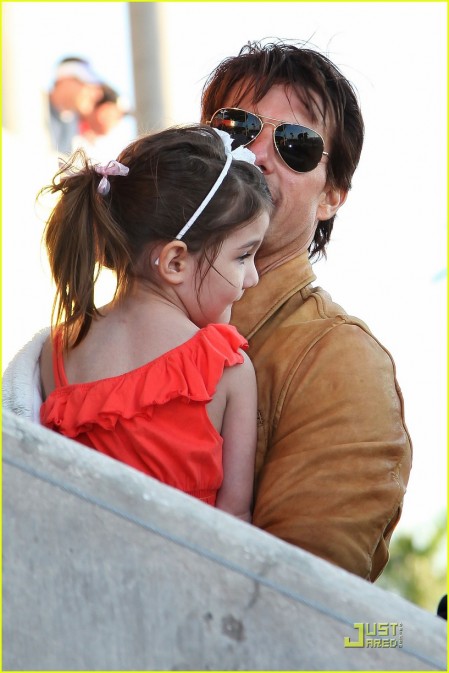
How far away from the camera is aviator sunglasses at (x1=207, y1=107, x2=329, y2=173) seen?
103 inches

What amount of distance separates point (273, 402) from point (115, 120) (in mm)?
5777

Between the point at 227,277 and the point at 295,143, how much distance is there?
52cm

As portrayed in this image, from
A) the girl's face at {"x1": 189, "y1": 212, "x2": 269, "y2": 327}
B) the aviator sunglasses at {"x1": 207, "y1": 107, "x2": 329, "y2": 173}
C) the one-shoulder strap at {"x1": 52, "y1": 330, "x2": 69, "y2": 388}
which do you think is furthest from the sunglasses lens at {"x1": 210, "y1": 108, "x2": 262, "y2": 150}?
the one-shoulder strap at {"x1": 52, "y1": 330, "x2": 69, "y2": 388}

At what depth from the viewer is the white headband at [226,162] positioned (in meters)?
2.29

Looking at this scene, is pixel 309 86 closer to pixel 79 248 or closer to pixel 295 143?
pixel 295 143

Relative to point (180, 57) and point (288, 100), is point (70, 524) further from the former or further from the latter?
point (180, 57)

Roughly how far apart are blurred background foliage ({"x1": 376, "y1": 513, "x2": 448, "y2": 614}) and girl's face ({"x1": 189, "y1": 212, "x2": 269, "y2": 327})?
23.8ft

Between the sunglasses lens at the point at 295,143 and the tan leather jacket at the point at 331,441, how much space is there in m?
0.46

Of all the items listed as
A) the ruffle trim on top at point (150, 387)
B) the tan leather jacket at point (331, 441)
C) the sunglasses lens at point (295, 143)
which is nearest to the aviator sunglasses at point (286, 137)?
the sunglasses lens at point (295, 143)

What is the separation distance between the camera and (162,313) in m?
2.23

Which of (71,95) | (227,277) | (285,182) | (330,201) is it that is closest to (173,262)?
(227,277)

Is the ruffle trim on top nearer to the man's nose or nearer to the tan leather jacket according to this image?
the tan leather jacket

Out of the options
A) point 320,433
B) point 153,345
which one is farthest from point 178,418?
point 320,433

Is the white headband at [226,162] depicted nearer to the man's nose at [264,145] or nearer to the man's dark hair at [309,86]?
the man's nose at [264,145]
